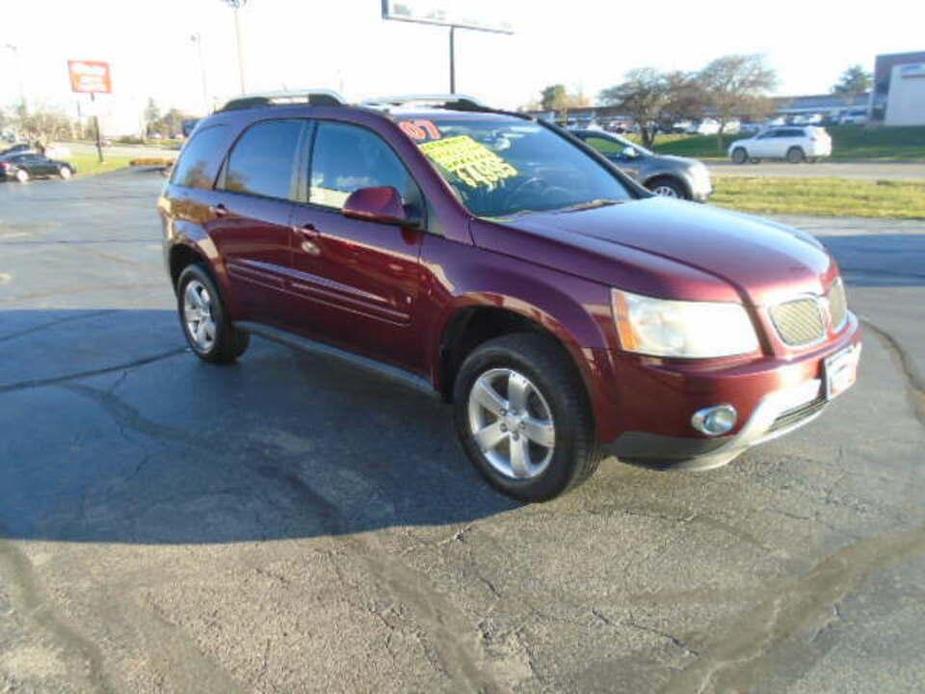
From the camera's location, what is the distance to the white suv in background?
35406 millimetres

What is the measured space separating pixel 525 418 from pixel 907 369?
11.3 feet

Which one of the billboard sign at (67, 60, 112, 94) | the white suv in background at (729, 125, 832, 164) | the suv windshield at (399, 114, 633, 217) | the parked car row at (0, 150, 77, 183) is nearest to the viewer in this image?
the suv windshield at (399, 114, 633, 217)

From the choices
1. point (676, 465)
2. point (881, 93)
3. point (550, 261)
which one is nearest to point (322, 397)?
point (550, 261)

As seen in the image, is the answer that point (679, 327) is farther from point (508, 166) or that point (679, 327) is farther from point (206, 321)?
point (206, 321)

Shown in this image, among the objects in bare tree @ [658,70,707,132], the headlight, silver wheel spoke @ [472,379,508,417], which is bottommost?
silver wheel spoke @ [472,379,508,417]

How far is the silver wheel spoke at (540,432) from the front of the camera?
3.41m

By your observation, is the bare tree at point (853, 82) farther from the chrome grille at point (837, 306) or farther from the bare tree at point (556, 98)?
the chrome grille at point (837, 306)

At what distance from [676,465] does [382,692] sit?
1.49 metres

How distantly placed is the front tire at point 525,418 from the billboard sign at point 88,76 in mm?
59514

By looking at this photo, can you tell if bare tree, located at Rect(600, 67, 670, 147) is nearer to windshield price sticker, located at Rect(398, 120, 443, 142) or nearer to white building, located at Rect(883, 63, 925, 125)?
white building, located at Rect(883, 63, 925, 125)

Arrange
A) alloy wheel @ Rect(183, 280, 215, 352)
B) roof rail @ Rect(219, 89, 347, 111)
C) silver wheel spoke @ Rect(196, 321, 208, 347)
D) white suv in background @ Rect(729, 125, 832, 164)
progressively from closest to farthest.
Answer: roof rail @ Rect(219, 89, 347, 111)
alloy wheel @ Rect(183, 280, 215, 352)
silver wheel spoke @ Rect(196, 321, 208, 347)
white suv in background @ Rect(729, 125, 832, 164)

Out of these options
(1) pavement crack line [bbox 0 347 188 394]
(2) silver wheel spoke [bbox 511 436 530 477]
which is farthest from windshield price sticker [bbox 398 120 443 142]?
(1) pavement crack line [bbox 0 347 188 394]

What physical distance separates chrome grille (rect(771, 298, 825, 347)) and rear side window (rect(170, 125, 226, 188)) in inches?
153

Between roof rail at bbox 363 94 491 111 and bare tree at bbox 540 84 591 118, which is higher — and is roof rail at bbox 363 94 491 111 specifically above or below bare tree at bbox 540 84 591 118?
below
